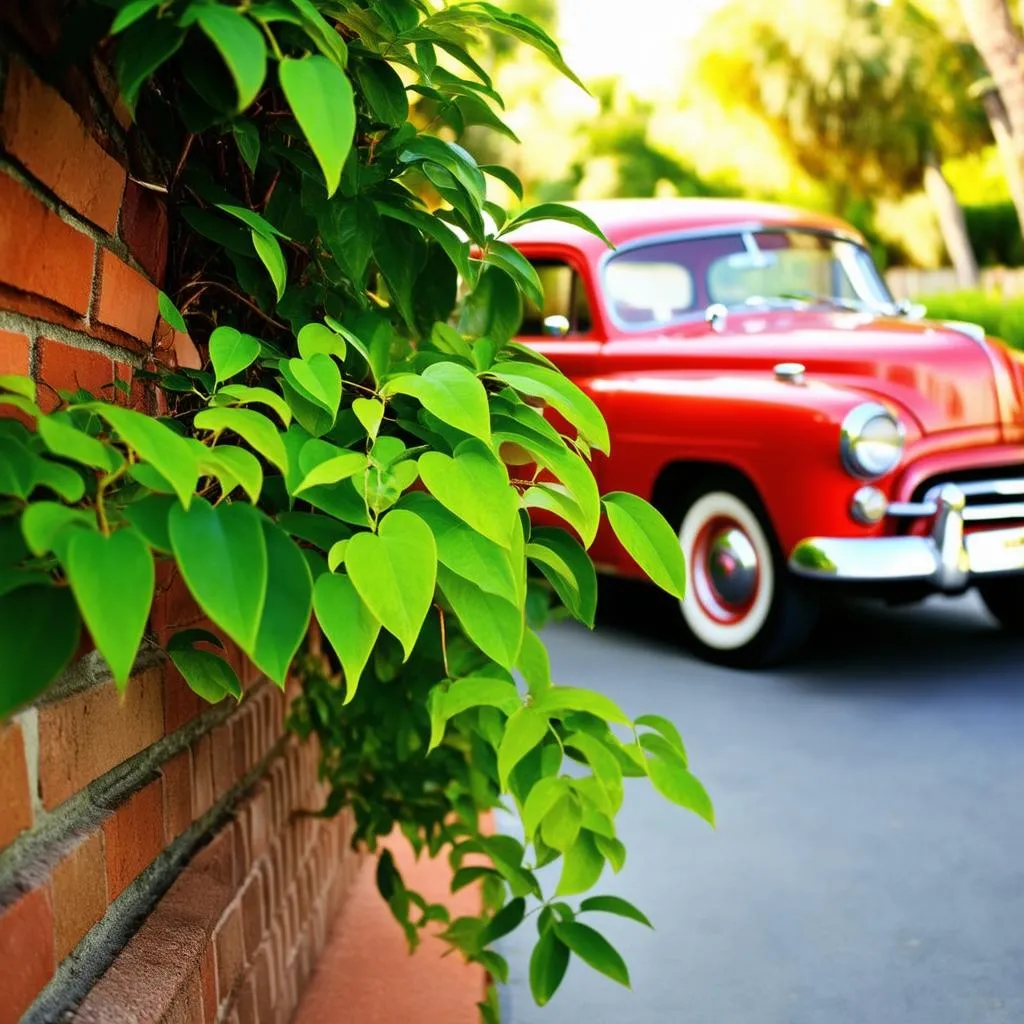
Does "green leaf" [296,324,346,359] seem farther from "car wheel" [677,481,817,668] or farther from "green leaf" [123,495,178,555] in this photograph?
"car wheel" [677,481,817,668]

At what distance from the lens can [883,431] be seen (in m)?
4.36

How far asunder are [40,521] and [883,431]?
13.0 ft

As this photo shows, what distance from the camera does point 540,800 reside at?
1.25 m

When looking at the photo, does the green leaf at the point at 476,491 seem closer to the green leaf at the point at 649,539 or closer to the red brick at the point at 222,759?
the green leaf at the point at 649,539

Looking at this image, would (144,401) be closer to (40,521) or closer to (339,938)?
(40,521)

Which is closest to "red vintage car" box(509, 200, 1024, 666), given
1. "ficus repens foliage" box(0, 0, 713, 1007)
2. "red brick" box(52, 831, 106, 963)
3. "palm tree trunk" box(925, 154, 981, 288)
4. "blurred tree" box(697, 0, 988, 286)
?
"ficus repens foliage" box(0, 0, 713, 1007)

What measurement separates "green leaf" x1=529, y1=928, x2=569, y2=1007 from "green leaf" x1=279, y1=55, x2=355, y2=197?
970 mm

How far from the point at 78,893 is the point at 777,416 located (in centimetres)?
380

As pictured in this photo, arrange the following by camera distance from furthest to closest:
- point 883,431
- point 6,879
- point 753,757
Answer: point 883,431
point 753,757
point 6,879

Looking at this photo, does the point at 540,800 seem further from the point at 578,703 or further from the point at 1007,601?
the point at 1007,601

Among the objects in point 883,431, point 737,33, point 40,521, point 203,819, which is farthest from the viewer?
point 737,33

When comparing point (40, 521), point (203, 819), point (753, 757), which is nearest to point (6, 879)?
point (40, 521)

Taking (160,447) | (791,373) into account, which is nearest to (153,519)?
(160,447)

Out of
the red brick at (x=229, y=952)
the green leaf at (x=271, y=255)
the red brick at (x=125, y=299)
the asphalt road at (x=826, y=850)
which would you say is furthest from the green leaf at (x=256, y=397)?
the asphalt road at (x=826, y=850)
